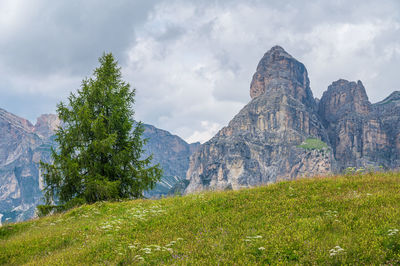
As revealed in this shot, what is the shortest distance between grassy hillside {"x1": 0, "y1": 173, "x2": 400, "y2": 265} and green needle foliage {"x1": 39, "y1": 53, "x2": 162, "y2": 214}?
501cm

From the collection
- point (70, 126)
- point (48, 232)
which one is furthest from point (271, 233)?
point (70, 126)

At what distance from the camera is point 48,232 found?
34.0 ft

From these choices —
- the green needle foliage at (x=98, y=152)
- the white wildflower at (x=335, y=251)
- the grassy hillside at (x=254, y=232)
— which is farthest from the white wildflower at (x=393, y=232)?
the green needle foliage at (x=98, y=152)

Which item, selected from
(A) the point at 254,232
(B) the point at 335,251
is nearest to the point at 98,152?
(A) the point at 254,232

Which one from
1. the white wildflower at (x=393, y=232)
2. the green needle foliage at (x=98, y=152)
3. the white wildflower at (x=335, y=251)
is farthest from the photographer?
the green needle foliage at (x=98, y=152)

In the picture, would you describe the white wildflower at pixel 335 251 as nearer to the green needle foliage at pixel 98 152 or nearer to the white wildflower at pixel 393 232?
the white wildflower at pixel 393 232

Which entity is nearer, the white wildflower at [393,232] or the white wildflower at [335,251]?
the white wildflower at [335,251]

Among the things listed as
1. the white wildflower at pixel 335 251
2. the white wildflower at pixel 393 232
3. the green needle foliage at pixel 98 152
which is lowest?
the white wildflower at pixel 335 251

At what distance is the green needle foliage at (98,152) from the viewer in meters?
16.5

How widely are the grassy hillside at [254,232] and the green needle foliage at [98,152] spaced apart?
16.4 ft

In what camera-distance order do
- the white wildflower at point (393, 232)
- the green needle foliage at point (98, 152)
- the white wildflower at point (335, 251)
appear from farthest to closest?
1. the green needle foliage at point (98, 152)
2. the white wildflower at point (393, 232)
3. the white wildflower at point (335, 251)

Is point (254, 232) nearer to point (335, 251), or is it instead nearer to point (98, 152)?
point (335, 251)

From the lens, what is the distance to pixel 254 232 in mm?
6910

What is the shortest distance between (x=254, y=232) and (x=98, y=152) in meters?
13.0
